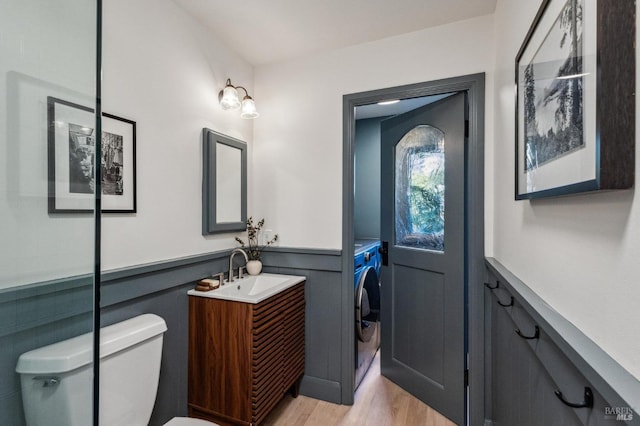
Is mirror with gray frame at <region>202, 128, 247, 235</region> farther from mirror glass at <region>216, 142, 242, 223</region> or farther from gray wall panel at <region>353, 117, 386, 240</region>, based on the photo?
gray wall panel at <region>353, 117, 386, 240</region>

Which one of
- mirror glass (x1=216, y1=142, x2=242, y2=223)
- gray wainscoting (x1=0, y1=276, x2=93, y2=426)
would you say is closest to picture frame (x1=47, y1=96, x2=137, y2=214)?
gray wainscoting (x1=0, y1=276, x2=93, y2=426)

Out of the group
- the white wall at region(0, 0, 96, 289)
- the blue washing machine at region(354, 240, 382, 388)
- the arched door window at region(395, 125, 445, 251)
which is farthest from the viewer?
the blue washing machine at region(354, 240, 382, 388)

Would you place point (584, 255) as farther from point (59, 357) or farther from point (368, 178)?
point (368, 178)

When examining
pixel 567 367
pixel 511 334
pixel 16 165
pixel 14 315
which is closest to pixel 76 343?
pixel 14 315

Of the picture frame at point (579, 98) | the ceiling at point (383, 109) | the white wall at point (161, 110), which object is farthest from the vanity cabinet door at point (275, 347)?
the ceiling at point (383, 109)

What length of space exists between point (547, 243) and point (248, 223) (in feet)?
6.20

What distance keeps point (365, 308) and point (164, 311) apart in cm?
144

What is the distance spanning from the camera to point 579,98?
2.24 ft

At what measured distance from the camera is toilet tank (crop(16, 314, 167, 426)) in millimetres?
910

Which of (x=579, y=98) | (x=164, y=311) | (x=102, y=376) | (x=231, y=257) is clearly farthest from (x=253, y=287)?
(x=579, y=98)

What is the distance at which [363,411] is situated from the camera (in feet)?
6.57

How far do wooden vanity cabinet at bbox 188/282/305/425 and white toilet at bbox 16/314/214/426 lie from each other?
33 cm

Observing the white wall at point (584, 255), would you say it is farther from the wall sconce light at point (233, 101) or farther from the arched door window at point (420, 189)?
the wall sconce light at point (233, 101)

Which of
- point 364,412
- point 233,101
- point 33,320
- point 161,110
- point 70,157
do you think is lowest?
point 364,412
